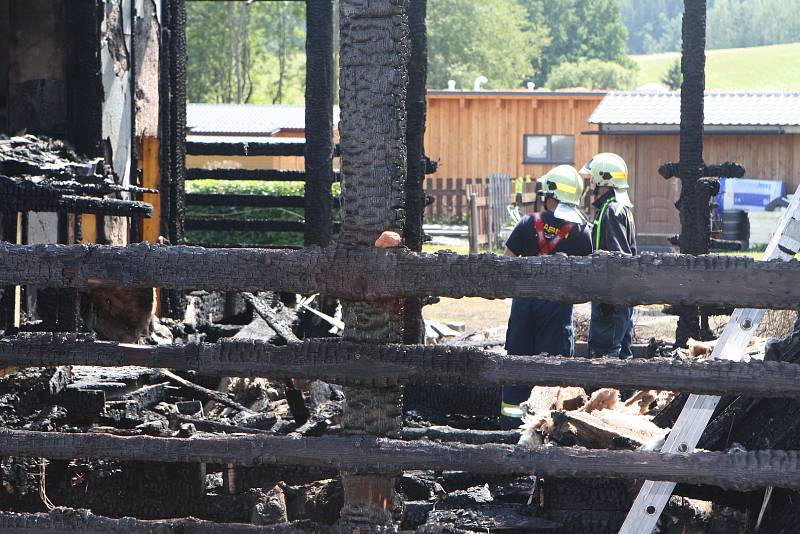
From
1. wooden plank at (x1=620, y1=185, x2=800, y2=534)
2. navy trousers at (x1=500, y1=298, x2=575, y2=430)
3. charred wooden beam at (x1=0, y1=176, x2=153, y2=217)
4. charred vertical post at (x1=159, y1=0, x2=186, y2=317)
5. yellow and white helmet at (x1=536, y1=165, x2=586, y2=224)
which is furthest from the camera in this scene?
charred vertical post at (x1=159, y1=0, x2=186, y2=317)

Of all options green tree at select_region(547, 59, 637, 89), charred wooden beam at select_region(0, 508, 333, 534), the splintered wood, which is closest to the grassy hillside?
green tree at select_region(547, 59, 637, 89)

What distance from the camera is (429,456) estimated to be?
4.00 m

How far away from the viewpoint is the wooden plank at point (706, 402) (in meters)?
4.42

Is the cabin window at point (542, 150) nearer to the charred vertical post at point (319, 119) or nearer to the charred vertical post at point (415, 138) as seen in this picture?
the charred vertical post at point (319, 119)

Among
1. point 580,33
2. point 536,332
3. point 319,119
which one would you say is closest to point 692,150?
point 536,332

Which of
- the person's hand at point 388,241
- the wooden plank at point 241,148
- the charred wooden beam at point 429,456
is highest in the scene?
the wooden plank at point 241,148

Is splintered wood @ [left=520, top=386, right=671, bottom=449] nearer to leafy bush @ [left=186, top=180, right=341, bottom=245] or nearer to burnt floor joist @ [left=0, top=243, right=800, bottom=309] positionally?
burnt floor joist @ [left=0, top=243, right=800, bottom=309]

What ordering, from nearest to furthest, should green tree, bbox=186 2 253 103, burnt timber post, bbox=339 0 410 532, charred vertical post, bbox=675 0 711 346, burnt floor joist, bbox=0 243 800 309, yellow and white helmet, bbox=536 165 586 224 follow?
burnt floor joist, bbox=0 243 800 309, burnt timber post, bbox=339 0 410 532, yellow and white helmet, bbox=536 165 586 224, charred vertical post, bbox=675 0 711 346, green tree, bbox=186 2 253 103

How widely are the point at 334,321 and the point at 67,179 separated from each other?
2.92 metres

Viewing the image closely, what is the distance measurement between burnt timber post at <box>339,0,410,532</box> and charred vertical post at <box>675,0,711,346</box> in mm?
5116

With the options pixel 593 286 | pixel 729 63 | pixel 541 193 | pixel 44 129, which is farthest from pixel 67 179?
pixel 729 63

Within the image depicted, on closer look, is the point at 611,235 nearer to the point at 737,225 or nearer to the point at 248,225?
the point at 248,225

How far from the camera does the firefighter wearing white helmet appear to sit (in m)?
8.83

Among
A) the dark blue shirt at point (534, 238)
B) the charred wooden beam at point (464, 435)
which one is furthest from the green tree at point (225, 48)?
the charred wooden beam at point (464, 435)
